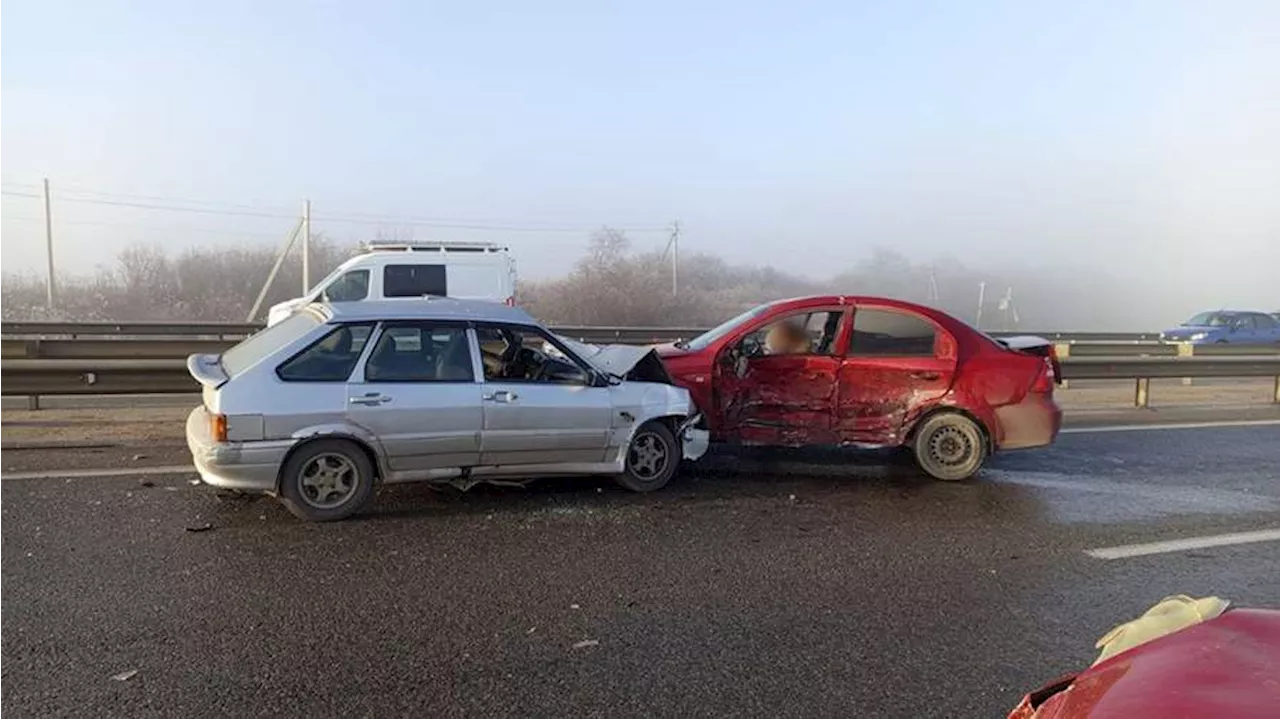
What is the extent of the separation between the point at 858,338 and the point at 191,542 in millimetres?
5527

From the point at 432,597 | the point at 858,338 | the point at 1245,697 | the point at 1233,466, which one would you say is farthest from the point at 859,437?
the point at 1245,697

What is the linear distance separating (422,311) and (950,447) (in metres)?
4.72

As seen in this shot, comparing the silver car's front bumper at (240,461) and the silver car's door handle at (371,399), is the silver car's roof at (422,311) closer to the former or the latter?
the silver car's door handle at (371,399)

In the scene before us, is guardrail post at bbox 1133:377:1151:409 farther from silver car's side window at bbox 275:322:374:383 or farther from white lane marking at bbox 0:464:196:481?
white lane marking at bbox 0:464:196:481

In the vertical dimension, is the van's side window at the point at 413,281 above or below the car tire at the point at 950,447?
above

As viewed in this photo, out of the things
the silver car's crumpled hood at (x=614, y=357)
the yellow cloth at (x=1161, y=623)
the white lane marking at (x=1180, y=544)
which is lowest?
the white lane marking at (x=1180, y=544)

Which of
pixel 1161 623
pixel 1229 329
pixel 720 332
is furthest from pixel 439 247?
pixel 1229 329

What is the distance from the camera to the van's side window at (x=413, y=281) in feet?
45.2

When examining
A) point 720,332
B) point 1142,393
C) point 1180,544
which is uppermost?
point 720,332

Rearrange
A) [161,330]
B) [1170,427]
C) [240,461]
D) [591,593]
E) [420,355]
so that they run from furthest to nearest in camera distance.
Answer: [161,330]
[1170,427]
[420,355]
[240,461]
[591,593]

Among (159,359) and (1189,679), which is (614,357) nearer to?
(1189,679)

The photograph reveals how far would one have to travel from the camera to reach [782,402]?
7613 millimetres

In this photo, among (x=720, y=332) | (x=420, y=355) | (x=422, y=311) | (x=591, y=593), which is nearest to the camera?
(x=591, y=593)

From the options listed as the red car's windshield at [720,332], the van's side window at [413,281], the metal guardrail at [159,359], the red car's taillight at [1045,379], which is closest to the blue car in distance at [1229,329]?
the metal guardrail at [159,359]
